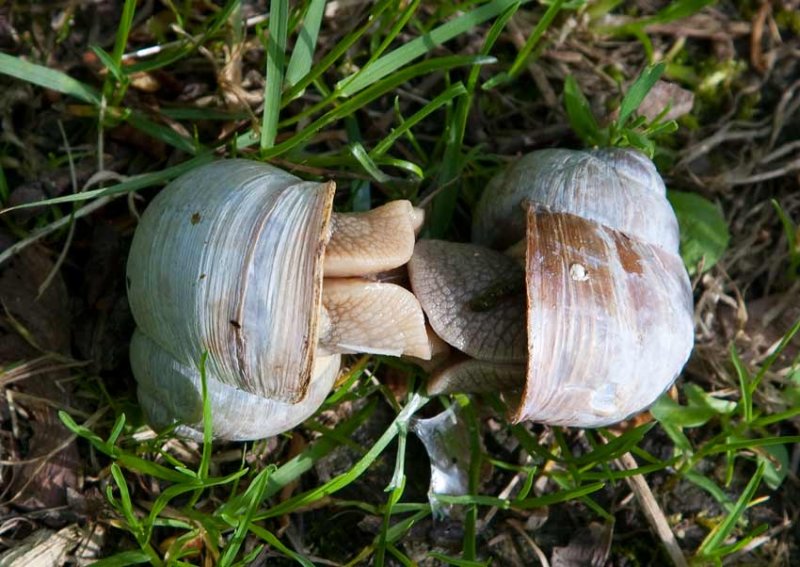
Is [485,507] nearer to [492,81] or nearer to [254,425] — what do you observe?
[254,425]

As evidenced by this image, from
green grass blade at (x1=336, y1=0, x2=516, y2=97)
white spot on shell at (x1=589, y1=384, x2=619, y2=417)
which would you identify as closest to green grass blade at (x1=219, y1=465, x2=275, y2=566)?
white spot on shell at (x1=589, y1=384, x2=619, y2=417)

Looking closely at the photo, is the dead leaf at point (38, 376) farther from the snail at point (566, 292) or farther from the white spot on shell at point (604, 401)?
the white spot on shell at point (604, 401)

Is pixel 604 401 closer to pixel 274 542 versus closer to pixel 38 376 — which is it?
pixel 274 542

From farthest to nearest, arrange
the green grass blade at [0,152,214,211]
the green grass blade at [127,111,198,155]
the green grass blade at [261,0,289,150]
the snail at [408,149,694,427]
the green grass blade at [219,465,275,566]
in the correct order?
the green grass blade at [127,111,198,155] < the green grass blade at [0,152,214,211] < the green grass blade at [261,0,289,150] < the green grass blade at [219,465,275,566] < the snail at [408,149,694,427]

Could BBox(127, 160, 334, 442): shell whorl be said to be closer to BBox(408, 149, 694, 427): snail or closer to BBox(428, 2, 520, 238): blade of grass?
BBox(408, 149, 694, 427): snail

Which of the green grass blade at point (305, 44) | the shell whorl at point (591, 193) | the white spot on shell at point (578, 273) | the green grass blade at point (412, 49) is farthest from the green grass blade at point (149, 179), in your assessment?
the white spot on shell at point (578, 273)

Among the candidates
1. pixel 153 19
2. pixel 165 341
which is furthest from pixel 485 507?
pixel 153 19
